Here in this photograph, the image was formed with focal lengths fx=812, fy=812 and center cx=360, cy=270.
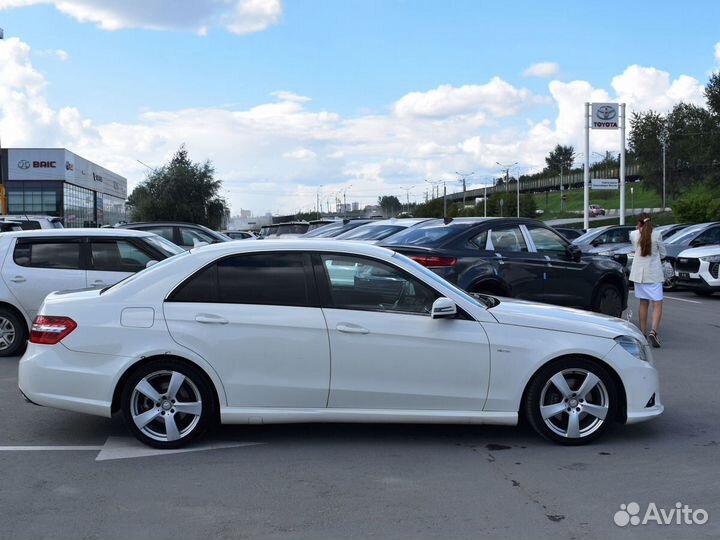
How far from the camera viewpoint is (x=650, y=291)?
11.0 meters

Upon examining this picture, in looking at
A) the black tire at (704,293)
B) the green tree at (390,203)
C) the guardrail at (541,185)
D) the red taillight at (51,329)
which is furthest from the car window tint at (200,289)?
the green tree at (390,203)

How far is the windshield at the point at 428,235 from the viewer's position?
10.6 meters

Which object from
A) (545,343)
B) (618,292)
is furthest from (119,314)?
(618,292)

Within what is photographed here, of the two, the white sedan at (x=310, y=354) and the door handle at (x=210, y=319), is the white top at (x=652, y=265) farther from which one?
the door handle at (x=210, y=319)

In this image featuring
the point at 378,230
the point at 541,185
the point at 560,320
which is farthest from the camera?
the point at 541,185

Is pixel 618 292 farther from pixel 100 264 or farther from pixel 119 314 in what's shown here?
pixel 119 314

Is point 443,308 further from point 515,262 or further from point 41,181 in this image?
point 41,181

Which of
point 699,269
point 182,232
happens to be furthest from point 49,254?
point 699,269

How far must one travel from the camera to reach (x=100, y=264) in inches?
411

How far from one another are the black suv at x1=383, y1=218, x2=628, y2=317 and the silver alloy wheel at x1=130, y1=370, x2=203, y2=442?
15.4ft

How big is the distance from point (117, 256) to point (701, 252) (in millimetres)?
13568

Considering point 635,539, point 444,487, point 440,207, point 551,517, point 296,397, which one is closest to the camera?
point 635,539

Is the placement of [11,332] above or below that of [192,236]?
below

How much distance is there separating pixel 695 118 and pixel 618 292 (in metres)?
75.0
